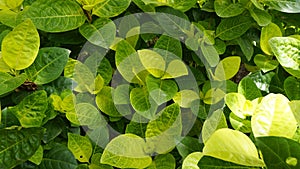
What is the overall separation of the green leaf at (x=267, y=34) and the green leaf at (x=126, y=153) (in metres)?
0.35

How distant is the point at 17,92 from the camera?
768 millimetres

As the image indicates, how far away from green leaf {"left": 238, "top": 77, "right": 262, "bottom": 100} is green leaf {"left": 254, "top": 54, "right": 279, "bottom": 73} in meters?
0.09

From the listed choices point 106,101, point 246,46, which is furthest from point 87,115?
point 246,46

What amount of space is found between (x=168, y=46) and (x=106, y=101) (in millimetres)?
162

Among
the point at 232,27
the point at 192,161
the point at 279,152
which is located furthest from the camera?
the point at 232,27

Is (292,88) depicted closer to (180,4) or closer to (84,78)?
(180,4)

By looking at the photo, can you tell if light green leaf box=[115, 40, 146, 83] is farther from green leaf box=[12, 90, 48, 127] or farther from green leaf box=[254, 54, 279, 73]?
green leaf box=[254, 54, 279, 73]

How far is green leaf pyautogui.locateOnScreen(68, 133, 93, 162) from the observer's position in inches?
29.2

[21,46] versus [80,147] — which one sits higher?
[21,46]

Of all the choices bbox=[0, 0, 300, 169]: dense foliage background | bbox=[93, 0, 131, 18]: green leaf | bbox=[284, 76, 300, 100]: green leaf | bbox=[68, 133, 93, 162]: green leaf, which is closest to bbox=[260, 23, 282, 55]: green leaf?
bbox=[0, 0, 300, 169]: dense foliage background

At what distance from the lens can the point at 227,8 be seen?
2.74 feet

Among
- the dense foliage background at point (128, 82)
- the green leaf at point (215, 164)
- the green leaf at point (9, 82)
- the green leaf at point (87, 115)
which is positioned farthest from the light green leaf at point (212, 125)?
the green leaf at point (9, 82)

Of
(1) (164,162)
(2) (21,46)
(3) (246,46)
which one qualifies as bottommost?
(1) (164,162)

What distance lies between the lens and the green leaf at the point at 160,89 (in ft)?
2.39
